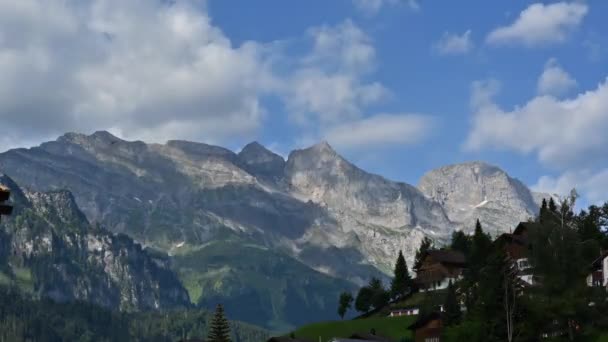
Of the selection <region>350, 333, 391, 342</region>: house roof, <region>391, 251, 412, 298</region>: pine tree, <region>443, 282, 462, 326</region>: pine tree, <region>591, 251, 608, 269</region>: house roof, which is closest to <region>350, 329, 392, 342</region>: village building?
<region>350, 333, 391, 342</region>: house roof

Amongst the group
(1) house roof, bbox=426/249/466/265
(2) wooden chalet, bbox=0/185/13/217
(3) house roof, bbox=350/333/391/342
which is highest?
(1) house roof, bbox=426/249/466/265

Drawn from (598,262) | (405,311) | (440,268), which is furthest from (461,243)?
(598,262)

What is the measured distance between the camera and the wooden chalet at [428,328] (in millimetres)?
136500

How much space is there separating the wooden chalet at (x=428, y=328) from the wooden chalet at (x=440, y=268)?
99.1 ft

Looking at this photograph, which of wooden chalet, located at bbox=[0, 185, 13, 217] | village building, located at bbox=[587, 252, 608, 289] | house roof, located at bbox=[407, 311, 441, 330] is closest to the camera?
wooden chalet, located at bbox=[0, 185, 13, 217]

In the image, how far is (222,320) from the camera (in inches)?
5842

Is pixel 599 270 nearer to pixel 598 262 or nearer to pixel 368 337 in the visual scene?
pixel 598 262

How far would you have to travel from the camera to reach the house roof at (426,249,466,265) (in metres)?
175

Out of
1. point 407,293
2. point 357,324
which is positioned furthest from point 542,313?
point 407,293

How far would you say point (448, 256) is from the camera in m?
178

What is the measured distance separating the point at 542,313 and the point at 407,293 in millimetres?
88514

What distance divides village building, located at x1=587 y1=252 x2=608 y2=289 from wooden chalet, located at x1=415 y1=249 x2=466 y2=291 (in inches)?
1768

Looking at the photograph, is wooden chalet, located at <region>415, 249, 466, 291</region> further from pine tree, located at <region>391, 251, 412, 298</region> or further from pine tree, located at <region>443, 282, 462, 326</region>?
pine tree, located at <region>443, 282, 462, 326</region>

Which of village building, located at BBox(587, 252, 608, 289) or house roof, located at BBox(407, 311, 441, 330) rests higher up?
village building, located at BBox(587, 252, 608, 289)
